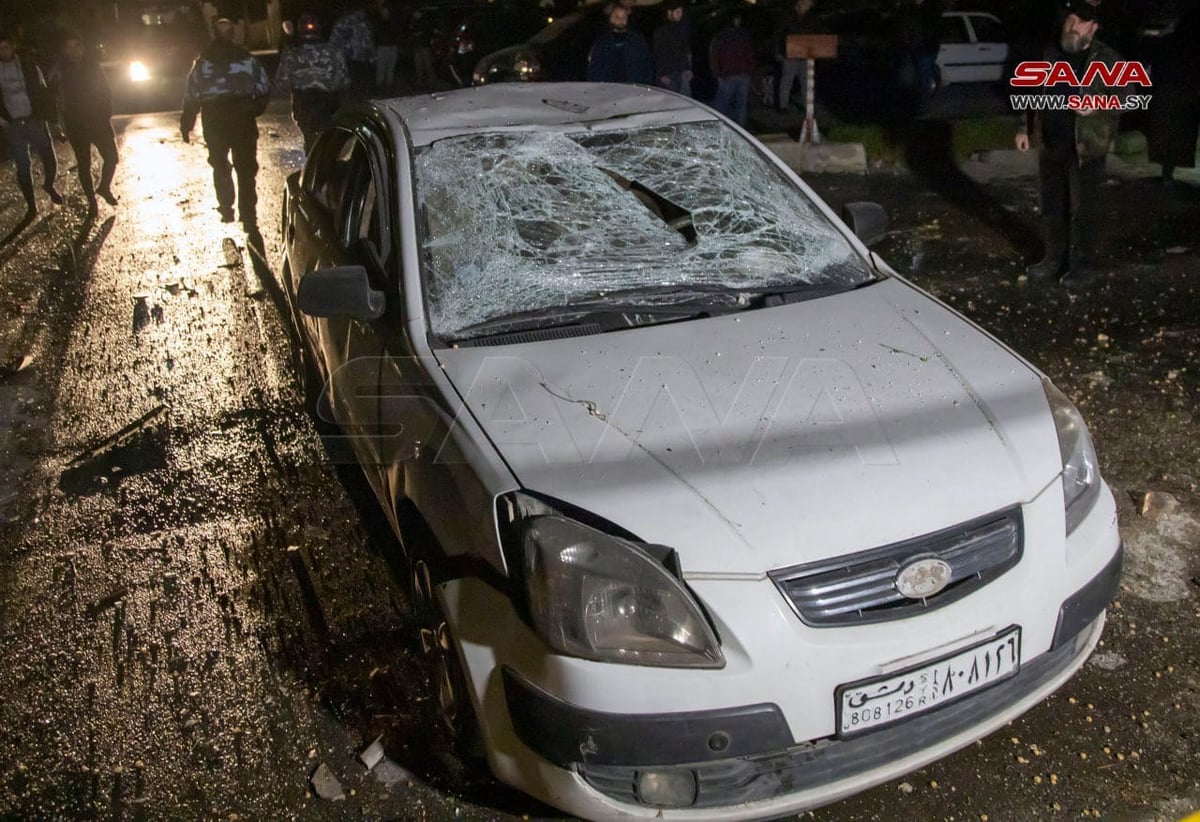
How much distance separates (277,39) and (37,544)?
25.3m

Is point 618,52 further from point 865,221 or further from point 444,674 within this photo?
point 444,674

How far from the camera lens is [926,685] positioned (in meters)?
2.23

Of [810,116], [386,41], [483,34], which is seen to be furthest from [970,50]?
[386,41]

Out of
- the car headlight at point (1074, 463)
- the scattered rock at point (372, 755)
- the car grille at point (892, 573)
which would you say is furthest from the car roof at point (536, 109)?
the car grille at point (892, 573)

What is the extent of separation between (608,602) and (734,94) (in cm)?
969

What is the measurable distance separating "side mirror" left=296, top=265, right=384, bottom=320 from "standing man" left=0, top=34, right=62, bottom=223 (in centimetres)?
698

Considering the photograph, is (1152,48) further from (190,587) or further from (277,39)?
(277,39)

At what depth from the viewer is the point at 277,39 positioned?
26422 millimetres

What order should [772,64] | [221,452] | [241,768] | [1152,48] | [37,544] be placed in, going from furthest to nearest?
[772,64]
[1152,48]
[221,452]
[37,544]
[241,768]

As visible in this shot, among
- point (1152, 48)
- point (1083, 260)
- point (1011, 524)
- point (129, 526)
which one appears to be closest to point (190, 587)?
point (129, 526)

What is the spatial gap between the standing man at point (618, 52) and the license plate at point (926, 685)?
873 centimetres

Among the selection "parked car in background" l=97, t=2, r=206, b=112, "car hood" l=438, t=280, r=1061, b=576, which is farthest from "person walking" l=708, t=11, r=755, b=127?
"parked car in background" l=97, t=2, r=206, b=112

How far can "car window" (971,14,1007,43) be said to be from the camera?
522 inches

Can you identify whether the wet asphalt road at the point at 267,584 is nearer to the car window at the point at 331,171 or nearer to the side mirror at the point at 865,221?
the car window at the point at 331,171
